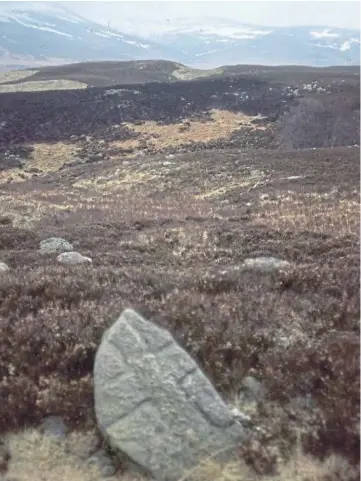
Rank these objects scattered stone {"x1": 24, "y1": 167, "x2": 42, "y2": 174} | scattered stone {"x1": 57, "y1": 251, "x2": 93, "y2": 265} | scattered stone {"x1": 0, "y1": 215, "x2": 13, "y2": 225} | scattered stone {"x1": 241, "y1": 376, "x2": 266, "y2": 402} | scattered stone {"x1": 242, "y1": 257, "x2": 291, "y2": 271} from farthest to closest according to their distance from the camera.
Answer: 1. scattered stone {"x1": 24, "y1": 167, "x2": 42, "y2": 174}
2. scattered stone {"x1": 0, "y1": 215, "x2": 13, "y2": 225}
3. scattered stone {"x1": 57, "y1": 251, "x2": 93, "y2": 265}
4. scattered stone {"x1": 242, "y1": 257, "x2": 291, "y2": 271}
5. scattered stone {"x1": 241, "y1": 376, "x2": 266, "y2": 402}

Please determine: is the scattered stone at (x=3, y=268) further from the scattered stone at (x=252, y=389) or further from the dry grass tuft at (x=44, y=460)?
the scattered stone at (x=252, y=389)

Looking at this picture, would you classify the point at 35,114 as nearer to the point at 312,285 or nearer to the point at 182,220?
the point at 182,220

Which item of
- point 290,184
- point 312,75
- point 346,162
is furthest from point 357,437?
point 312,75

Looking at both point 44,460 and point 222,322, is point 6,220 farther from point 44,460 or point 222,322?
point 44,460

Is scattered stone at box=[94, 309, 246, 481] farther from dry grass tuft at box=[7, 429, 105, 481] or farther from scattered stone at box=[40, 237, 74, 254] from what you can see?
scattered stone at box=[40, 237, 74, 254]

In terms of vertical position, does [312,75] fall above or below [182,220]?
above

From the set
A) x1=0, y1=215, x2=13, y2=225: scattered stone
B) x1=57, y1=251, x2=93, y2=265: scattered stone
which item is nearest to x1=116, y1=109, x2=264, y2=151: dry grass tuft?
x1=0, y1=215, x2=13, y2=225: scattered stone

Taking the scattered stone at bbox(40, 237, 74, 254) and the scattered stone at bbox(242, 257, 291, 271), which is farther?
the scattered stone at bbox(40, 237, 74, 254)
